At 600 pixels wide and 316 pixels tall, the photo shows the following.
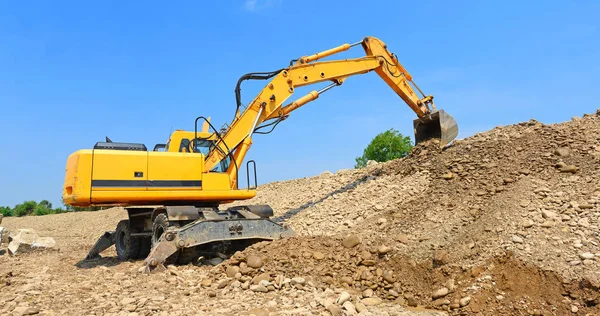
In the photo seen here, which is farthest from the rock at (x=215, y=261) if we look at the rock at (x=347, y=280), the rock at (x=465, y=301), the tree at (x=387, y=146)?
the tree at (x=387, y=146)

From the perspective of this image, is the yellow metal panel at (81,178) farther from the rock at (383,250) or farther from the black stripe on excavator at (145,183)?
the rock at (383,250)

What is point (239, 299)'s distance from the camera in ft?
21.0

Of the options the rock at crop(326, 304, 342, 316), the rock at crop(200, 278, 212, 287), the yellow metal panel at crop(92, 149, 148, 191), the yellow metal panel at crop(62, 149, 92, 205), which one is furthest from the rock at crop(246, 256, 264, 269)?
the yellow metal panel at crop(62, 149, 92, 205)

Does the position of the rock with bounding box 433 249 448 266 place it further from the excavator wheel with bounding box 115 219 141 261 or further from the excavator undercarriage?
the excavator wheel with bounding box 115 219 141 261

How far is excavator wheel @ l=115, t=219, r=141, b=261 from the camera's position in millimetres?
10289

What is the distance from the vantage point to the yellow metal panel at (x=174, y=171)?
898 cm

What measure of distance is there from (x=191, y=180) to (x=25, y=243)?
5.30 meters

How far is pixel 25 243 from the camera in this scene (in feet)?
38.5

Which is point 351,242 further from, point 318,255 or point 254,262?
point 254,262

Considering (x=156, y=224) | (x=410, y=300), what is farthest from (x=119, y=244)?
(x=410, y=300)

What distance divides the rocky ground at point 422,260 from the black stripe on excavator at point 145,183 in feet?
4.71

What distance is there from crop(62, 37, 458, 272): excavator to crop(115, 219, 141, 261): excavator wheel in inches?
0.8

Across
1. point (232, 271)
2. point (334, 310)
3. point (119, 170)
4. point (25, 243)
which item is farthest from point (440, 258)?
point (25, 243)

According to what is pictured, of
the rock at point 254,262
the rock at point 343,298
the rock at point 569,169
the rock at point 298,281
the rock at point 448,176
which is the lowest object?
the rock at point 343,298
